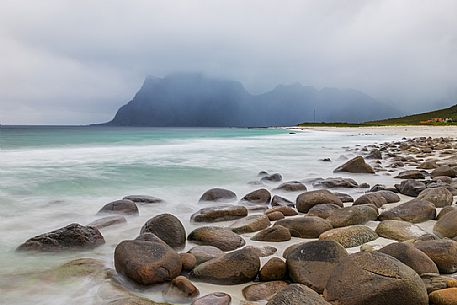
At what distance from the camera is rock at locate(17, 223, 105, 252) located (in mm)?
4305

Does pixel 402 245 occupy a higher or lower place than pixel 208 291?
higher

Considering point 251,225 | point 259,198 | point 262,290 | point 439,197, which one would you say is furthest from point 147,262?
point 439,197

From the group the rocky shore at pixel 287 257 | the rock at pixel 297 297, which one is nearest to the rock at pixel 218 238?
the rocky shore at pixel 287 257

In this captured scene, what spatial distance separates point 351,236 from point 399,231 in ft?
1.93

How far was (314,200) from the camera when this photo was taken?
19.4 ft

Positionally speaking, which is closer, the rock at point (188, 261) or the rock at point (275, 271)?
the rock at point (275, 271)

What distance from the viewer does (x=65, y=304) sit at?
3.07 meters

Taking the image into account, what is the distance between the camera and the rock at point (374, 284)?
8.48ft

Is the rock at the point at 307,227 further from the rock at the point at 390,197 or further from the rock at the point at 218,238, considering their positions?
the rock at the point at 390,197

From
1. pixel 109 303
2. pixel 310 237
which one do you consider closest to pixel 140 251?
pixel 109 303

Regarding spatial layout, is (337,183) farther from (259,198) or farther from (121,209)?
(121,209)

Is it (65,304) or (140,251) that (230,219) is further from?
(65,304)

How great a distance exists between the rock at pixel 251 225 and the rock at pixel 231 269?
135cm

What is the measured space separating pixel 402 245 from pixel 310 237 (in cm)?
140
